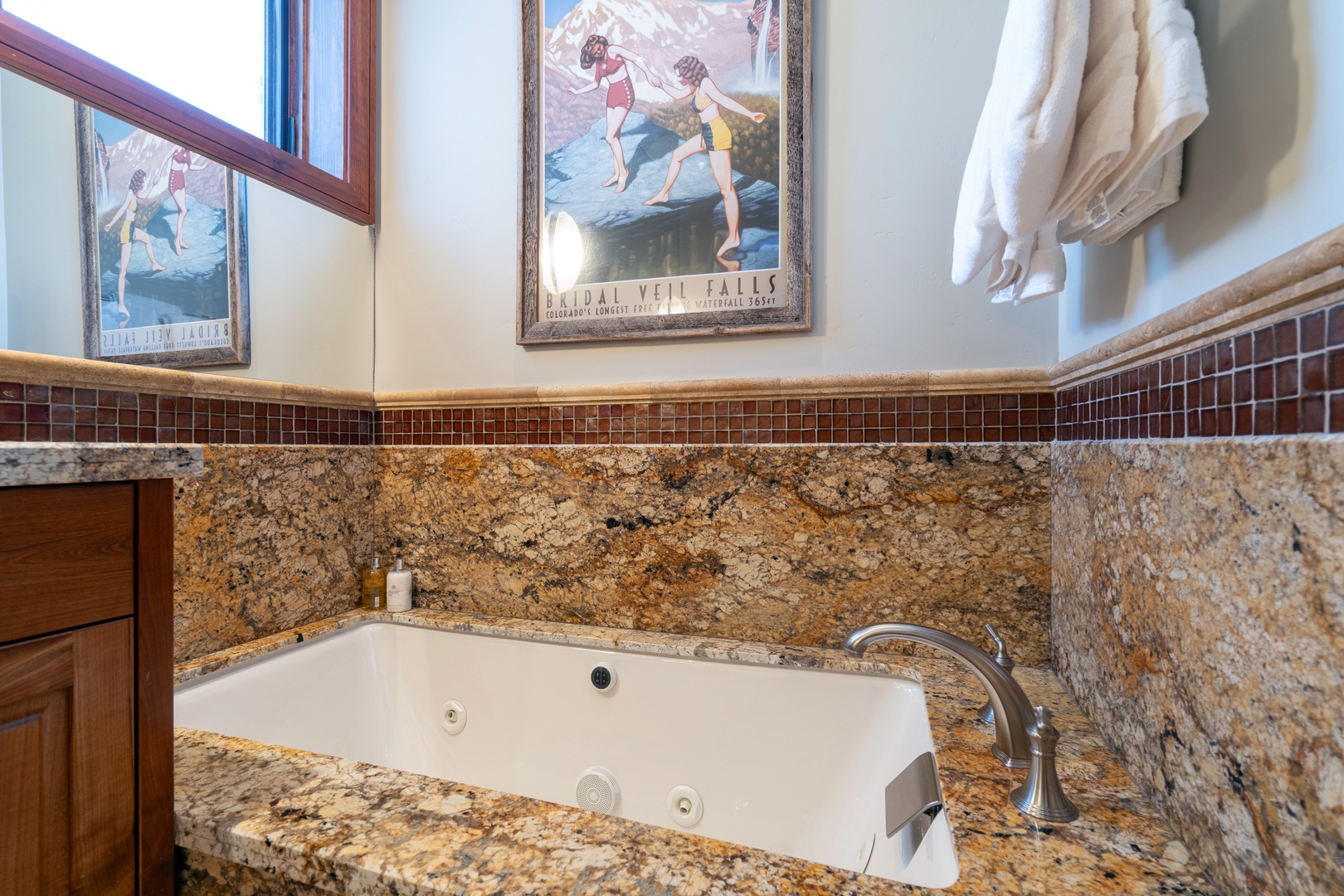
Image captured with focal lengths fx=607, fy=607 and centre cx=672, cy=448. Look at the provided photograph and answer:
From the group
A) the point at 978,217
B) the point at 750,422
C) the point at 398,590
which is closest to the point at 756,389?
the point at 750,422

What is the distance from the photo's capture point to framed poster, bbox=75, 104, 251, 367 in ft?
3.60

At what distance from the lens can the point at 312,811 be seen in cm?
71

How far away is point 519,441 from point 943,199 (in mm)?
1122

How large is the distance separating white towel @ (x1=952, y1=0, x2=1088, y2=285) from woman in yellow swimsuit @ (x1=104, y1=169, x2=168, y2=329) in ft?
4.85

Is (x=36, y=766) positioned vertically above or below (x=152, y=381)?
below

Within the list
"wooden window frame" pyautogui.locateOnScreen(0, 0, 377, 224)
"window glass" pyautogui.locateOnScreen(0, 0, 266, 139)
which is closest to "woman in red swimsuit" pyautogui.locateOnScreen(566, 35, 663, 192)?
"wooden window frame" pyautogui.locateOnScreen(0, 0, 377, 224)

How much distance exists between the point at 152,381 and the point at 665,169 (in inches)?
45.0

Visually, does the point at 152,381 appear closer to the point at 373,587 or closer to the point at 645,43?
the point at 373,587

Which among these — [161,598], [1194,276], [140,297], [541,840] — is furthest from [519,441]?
[1194,276]

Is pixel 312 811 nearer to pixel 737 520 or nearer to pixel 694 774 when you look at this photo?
pixel 694 774

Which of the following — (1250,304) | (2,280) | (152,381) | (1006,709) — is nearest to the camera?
(1250,304)

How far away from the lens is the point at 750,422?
1.37m

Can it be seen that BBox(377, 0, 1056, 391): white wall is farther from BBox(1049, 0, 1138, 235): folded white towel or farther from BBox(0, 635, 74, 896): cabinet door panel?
BBox(0, 635, 74, 896): cabinet door panel

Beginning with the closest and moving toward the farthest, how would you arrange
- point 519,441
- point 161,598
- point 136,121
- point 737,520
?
point 161,598 < point 136,121 < point 737,520 < point 519,441
